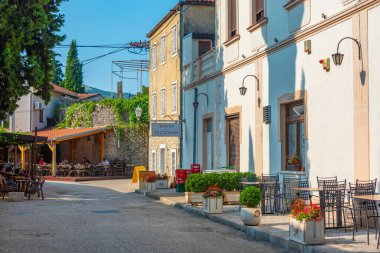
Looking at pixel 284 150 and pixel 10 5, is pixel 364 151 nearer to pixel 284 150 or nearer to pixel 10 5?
pixel 284 150

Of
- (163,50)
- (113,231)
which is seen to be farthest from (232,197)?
(163,50)

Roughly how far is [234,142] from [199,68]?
5.16 m

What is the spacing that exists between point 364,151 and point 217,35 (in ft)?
35.2

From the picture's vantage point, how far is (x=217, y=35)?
814 inches

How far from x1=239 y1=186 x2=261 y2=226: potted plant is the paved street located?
1.20 feet

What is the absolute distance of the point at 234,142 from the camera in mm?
19047

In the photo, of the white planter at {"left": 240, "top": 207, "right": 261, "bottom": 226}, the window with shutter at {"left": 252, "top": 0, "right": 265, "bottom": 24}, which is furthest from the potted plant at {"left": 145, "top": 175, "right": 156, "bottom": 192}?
the white planter at {"left": 240, "top": 207, "right": 261, "bottom": 226}

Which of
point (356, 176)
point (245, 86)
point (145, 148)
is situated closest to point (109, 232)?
point (356, 176)

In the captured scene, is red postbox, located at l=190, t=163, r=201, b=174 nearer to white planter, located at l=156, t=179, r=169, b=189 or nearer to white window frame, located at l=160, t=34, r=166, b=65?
white planter, located at l=156, t=179, r=169, b=189

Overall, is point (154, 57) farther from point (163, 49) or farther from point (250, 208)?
point (250, 208)

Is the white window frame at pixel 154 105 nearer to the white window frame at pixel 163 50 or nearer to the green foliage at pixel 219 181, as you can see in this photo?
the white window frame at pixel 163 50

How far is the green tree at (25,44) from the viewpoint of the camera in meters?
17.2

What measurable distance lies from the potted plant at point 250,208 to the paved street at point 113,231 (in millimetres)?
366

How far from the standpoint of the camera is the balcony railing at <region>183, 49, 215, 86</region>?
21.5 meters
